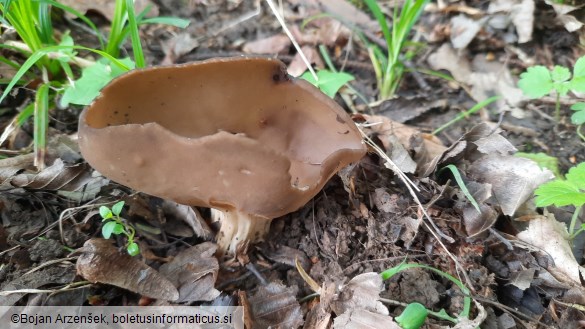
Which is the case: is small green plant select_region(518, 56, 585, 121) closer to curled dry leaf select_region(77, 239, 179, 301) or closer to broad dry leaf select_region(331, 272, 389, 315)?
broad dry leaf select_region(331, 272, 389, 315)

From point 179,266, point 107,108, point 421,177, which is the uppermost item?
point 107,108

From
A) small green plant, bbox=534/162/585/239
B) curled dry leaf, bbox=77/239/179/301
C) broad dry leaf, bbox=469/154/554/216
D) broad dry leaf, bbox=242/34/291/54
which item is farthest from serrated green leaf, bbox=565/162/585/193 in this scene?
broad dry leaf, bbox=242/34/291/54

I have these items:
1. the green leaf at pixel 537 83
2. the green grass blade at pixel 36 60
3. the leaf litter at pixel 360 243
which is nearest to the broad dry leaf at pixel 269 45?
the leaf litter at pixel 360 243

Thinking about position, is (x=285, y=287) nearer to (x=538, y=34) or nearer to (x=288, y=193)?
(x=288, y=193)

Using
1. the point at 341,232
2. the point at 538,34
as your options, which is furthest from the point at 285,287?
the point at 538,34

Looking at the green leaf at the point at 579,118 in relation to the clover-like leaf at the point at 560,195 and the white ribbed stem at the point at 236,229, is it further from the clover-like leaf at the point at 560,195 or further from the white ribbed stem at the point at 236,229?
the white ribbed stem at the point at 236,229

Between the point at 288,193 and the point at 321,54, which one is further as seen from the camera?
the point at 321,54

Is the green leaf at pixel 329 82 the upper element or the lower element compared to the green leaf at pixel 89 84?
lower
